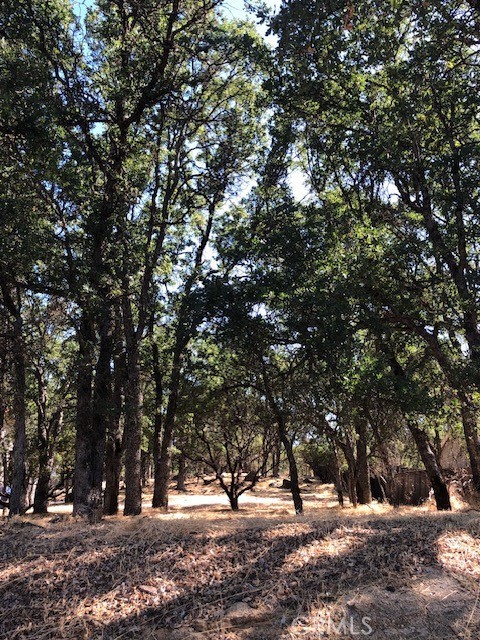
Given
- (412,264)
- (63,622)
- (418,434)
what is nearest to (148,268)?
(412,264)

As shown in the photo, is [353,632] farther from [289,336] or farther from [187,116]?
[187,116]

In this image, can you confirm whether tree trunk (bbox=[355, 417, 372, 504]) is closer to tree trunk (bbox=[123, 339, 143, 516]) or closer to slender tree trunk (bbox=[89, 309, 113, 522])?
tree trunk (bbox=[123, 339, 143, 516])

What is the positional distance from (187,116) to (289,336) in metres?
7.89

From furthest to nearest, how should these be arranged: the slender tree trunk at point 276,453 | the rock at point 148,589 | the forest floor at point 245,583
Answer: the slender tree trunk at point 276,453 < the rock at point 148,589 < the forest floor at point 245,583

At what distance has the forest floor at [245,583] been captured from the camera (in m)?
3.19

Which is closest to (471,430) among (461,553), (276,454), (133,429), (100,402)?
(133,429)

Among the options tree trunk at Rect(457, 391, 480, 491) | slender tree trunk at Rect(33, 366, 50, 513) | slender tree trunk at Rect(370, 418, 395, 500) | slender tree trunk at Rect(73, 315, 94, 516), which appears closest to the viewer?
slender tree trunk at Rect(73, 315, 94, 516)

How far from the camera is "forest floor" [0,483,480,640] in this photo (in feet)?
10.5

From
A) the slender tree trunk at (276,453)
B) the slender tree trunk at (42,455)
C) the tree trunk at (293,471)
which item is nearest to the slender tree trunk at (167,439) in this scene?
the tree trunk at (293,471)

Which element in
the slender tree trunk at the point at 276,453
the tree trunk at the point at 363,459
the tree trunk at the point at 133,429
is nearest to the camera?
the tree trunk at the point at 133,429

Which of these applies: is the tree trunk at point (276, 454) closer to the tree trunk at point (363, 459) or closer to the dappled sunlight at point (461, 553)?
the tree trunk at point (363, 459)

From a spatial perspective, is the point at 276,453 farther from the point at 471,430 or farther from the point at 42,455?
the point at 471,430

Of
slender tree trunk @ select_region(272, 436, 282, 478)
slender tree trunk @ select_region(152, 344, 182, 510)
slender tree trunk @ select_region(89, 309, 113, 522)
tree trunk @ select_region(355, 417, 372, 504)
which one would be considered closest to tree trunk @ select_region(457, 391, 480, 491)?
tree trunk @ select_region(355, 417, 372, 504)

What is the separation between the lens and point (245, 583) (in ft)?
12.3
